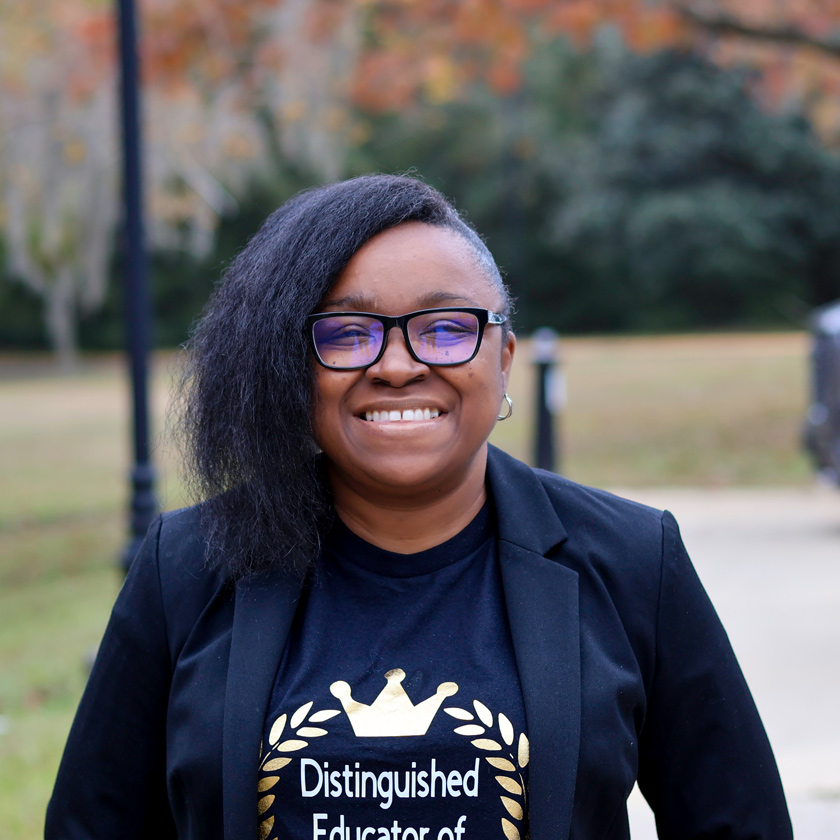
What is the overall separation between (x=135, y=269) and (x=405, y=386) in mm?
4061

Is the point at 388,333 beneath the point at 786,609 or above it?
above

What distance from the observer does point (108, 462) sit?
45.5 feet

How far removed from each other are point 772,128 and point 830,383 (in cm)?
2643

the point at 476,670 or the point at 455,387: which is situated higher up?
the point at 455,387

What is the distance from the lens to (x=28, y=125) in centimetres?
1095

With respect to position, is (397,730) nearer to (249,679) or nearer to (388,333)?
(249,679)

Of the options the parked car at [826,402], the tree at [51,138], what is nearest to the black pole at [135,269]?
the parked car at [826,402]

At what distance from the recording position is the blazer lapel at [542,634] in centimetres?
150

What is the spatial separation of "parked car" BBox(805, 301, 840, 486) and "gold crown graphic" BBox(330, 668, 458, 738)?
6.11 metres

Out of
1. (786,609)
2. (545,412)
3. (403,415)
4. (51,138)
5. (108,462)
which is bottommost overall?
(108,462)

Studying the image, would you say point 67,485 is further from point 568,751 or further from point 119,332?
point 119,332

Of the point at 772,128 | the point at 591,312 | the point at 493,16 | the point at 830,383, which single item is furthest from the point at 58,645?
the point at 591,312

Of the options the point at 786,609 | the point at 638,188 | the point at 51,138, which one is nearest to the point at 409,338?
the point at 786,609

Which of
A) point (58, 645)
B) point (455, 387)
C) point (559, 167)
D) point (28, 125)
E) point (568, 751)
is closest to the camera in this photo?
point (568, 751)
